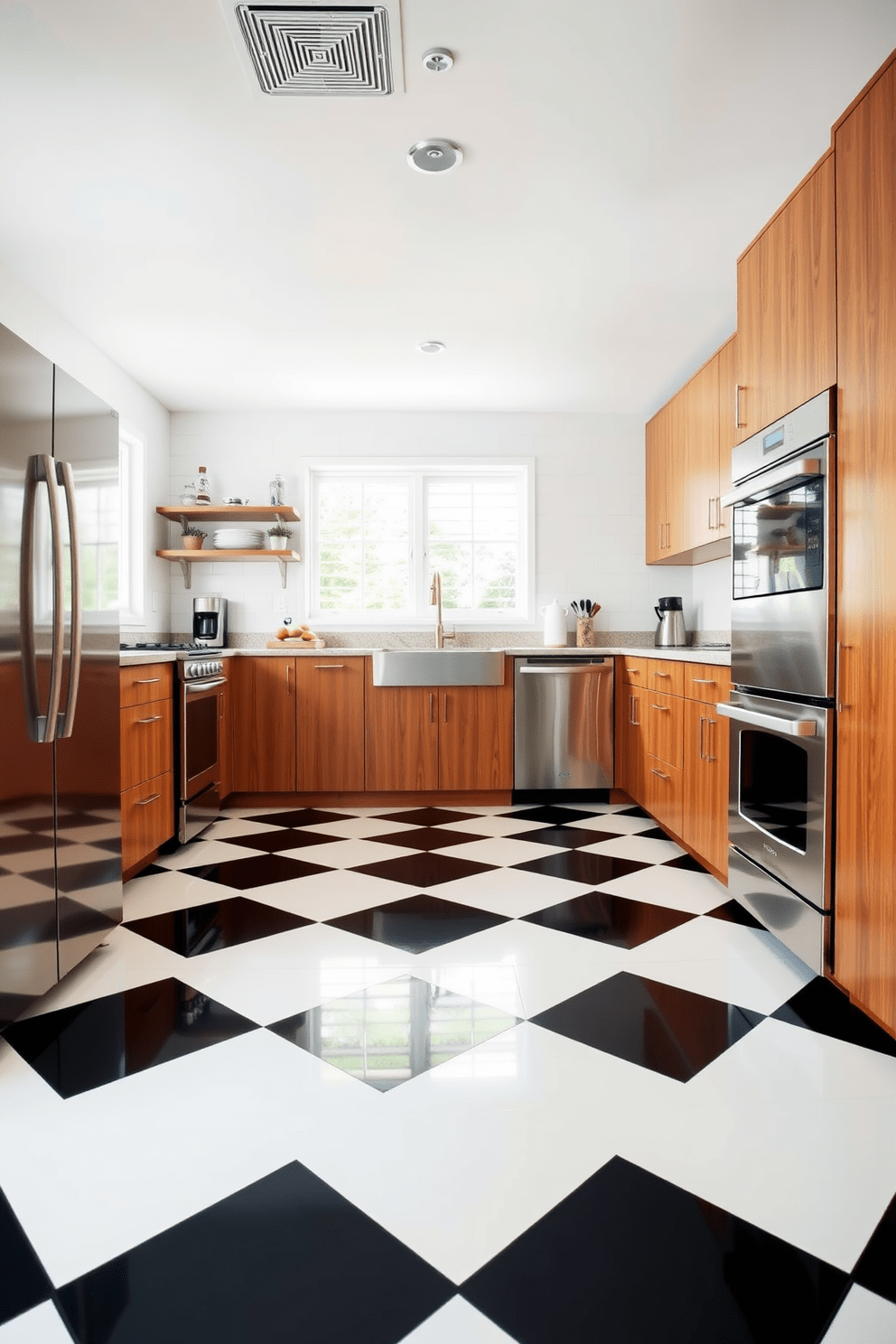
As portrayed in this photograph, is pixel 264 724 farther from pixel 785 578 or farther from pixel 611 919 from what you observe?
pixel 785 578

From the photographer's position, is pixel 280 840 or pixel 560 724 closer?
pixel 280 840

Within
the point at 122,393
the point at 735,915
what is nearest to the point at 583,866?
the point at 735,915

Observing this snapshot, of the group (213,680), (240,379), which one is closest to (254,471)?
(240,379)

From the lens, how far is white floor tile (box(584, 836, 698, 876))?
3.17 meters

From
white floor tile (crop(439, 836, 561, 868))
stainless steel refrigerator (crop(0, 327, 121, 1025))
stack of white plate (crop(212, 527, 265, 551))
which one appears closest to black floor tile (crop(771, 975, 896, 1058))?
white floor tile (crop(439, 836, 561, 868))

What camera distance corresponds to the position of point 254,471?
15.9 feet

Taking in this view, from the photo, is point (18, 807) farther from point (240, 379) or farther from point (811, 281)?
point (240, 379)

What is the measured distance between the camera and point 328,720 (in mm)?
4270

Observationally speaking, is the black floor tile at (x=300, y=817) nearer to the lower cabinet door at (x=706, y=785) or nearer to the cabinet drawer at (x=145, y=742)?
the cabinet drawer at (x=145, y=742)

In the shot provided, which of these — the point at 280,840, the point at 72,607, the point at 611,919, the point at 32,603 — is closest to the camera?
the point at 32,603

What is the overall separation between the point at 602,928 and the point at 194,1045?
3.91 feet

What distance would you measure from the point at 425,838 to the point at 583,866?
2.56 feet

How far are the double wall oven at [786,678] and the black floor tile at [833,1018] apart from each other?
0.07 meters

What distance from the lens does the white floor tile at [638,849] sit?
317cm
